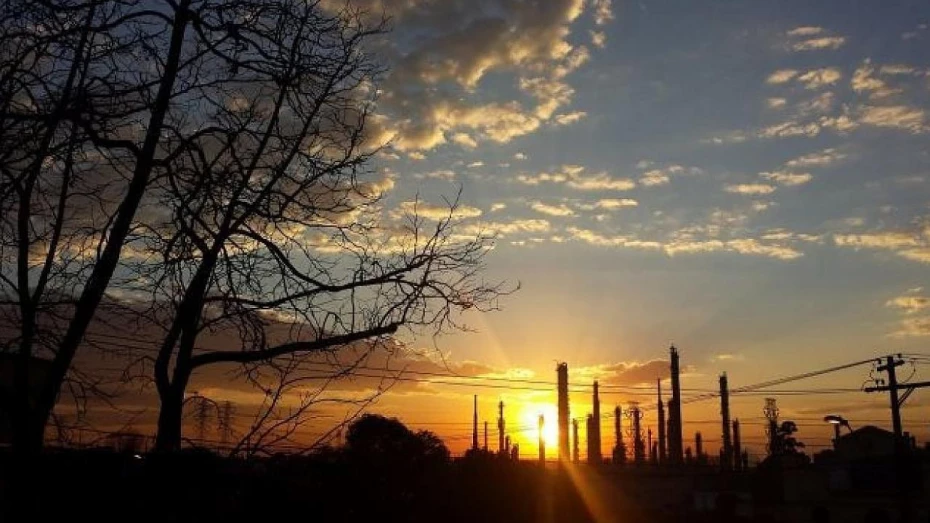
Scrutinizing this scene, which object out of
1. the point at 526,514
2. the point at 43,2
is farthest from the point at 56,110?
the point at 526,514

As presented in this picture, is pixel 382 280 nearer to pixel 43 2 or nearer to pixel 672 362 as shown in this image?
pixel 43 2

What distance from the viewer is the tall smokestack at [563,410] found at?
201 ft

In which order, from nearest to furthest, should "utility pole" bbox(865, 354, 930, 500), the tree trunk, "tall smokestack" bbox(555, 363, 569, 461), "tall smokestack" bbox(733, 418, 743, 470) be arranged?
the tree trunk
"utility pole" bbox(865, 354, 930, 500)
"tall smokestack" bbox(555, 363, 569, 461)
"tall smokestack" bbox(733, 418, 743, 470)

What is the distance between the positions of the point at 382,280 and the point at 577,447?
310ft

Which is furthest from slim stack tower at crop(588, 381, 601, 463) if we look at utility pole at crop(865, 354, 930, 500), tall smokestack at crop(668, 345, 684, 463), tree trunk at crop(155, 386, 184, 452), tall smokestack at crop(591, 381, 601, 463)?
tree trunk at crop(155, 386, 184, 452)

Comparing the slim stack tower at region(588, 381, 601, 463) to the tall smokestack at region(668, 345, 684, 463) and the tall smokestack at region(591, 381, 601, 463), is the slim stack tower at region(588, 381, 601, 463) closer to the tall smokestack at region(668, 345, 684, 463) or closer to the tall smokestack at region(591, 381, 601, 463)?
the tall smokestack at region(591, 381, 601, 463)

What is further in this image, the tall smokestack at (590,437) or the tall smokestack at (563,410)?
the tall smokestack at (590,437)

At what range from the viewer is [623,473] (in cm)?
6022

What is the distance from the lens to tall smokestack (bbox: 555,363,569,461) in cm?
6131

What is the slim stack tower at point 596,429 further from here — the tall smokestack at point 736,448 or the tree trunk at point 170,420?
the tree trunk at point 170,420

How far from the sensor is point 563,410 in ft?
205

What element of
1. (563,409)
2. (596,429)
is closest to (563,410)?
(563,409)

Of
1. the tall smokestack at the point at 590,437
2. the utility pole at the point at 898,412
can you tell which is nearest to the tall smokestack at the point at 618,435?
the tall smokestack at the point at 590,437

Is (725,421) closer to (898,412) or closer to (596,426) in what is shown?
(596,426)
